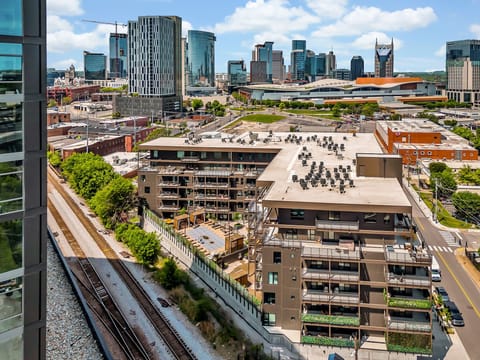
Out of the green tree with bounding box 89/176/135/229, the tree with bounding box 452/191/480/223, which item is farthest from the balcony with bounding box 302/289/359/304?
the tree with bounding box 452/191/480/223

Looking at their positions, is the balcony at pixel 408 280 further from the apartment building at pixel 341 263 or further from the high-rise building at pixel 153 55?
the high-rise building at pixel 153 55

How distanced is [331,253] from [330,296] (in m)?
1.95

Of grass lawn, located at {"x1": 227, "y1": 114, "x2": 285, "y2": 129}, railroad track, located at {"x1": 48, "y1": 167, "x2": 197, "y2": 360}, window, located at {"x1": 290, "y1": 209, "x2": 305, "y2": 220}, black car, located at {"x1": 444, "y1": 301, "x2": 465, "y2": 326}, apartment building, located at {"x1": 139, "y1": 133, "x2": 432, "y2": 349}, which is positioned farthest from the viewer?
grass lawn, located at {"x1": 227, "y1": 114, "x2": 285, "y2": 129}

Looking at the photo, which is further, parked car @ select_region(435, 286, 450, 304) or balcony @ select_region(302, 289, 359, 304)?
parked car @ select_region(435, 286, 450, 304)

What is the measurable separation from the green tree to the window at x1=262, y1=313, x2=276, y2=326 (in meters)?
21.1

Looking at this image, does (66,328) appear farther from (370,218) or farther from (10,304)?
(10,304)

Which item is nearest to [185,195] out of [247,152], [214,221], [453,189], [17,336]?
[214,221]

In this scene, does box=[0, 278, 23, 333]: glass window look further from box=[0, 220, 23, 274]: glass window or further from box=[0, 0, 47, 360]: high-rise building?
box=[0, 220, 23, 274]: glass window

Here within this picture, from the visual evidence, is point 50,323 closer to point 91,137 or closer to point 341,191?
point 341,191

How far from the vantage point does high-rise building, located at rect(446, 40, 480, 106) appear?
145 meters

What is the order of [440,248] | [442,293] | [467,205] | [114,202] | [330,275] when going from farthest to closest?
[467,205] → [114,202] → [440,248] → [442,293] → [330,275]

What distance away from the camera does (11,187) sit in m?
6.37

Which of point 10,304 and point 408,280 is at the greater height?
point 10,304

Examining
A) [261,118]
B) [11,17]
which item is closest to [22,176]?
[11,17]
